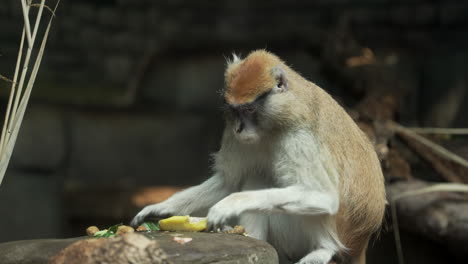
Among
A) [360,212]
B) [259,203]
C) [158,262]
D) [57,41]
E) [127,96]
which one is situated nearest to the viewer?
[158,262]

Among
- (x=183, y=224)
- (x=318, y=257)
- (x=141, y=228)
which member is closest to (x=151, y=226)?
(x=141, y=228)

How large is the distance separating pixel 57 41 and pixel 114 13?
0.89m

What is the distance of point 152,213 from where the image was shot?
15.5ft

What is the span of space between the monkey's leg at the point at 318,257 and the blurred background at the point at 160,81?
397 centimetres

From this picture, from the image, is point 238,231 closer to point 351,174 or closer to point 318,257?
point 318,257

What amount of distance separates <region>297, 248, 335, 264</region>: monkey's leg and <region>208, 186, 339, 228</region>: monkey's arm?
32 cm

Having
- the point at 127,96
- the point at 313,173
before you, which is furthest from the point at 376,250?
the point at 127,96

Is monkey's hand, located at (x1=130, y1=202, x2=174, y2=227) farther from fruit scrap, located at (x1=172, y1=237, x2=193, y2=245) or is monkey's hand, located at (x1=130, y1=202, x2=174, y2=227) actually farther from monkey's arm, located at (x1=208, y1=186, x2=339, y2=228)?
fruit scrap, located at (x1=172, y1=237, x2=193, y2=245)

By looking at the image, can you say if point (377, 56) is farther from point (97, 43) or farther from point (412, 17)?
point (97, 43)

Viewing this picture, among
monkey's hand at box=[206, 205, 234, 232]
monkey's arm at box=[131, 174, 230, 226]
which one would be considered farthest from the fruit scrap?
monkey's arm at box=[131, 174, 230, 226]

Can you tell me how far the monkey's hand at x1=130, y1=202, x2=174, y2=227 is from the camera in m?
4.71

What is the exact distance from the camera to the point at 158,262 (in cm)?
301

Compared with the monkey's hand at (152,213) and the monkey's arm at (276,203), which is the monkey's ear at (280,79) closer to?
the monkey's arm at (276,203)

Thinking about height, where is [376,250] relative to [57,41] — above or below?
below
